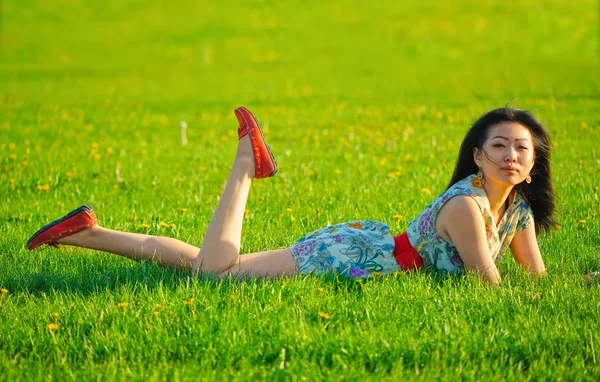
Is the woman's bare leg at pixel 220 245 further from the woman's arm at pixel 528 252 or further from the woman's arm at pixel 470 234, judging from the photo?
the woman's arm at pixel 528 252

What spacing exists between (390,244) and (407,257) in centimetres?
13

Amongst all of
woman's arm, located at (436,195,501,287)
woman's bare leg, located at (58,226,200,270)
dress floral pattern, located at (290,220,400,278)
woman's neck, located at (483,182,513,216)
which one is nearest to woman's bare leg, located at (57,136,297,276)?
woman's bare leg, located at (58,226,200,270)

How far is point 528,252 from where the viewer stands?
15.2ft

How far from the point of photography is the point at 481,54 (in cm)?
2586

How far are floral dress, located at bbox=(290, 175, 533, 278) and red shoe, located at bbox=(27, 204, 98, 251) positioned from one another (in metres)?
1.35

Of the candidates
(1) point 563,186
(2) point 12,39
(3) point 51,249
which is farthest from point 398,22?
(3) point 51,249

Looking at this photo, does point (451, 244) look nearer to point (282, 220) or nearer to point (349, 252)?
point (349, 252)

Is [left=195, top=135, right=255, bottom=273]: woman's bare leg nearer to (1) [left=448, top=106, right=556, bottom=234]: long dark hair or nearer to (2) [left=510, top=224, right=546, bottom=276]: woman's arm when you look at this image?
(1) [left=448, top=106, right=556, bottom=234]: long dark hair

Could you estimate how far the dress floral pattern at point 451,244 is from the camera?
439 centimetres

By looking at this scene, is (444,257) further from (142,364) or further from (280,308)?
(142,364)

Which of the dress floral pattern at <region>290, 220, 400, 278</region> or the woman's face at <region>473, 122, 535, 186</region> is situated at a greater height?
the woman's face at <region>473, 122, 535, 186</region>

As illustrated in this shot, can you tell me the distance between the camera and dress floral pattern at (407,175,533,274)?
4.39 m

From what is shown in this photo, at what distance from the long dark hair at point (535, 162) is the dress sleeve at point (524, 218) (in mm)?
92

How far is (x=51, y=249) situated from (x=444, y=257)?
2747 mm
